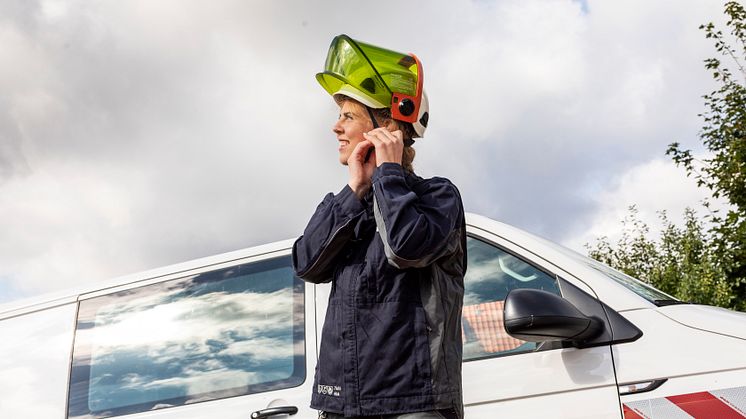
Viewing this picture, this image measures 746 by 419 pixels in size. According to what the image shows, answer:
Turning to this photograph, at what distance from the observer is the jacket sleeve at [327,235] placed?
210 centimetres

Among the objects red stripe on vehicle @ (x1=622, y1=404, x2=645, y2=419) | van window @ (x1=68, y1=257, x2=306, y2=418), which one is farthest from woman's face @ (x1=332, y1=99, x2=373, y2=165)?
red stripe on vehicle @ (x1=622, y1=404, x2=645, y2=419)

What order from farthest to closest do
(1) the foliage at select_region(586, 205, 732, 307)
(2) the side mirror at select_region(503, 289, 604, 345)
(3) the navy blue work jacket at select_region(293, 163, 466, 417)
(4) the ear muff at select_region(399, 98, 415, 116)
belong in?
(1) the foliage at select_region(586, 205, 732, 307), (2) the side mirror at select_region(503, 289, 604, 345), (4) the ear muff at select_region(399, 98, 415, 116), (3) the navy blue work jacket at select_region(293, 163, 466, 417)

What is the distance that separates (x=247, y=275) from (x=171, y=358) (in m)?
0.53

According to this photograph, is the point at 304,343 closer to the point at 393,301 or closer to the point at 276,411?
the point at 276,411

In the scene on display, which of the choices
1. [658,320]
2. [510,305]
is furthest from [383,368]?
[658,320]

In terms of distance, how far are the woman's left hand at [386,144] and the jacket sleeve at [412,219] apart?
4cm

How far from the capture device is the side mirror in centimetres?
255

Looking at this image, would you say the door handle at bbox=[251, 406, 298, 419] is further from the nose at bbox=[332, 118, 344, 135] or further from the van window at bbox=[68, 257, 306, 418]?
the nose at bbox=[332, 118, 344, 135]

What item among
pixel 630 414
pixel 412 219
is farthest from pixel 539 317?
pixel 412 219

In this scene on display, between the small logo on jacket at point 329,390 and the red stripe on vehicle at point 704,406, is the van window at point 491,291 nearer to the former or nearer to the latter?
the red stripe on vehicle at point 704,406

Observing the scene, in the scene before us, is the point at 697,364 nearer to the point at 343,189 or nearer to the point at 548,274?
the point at 548,274

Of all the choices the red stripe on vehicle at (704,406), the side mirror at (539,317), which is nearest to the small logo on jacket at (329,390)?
the side mirror at (539,317)

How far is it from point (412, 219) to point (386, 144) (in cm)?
28

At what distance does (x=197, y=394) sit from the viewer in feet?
11.2
